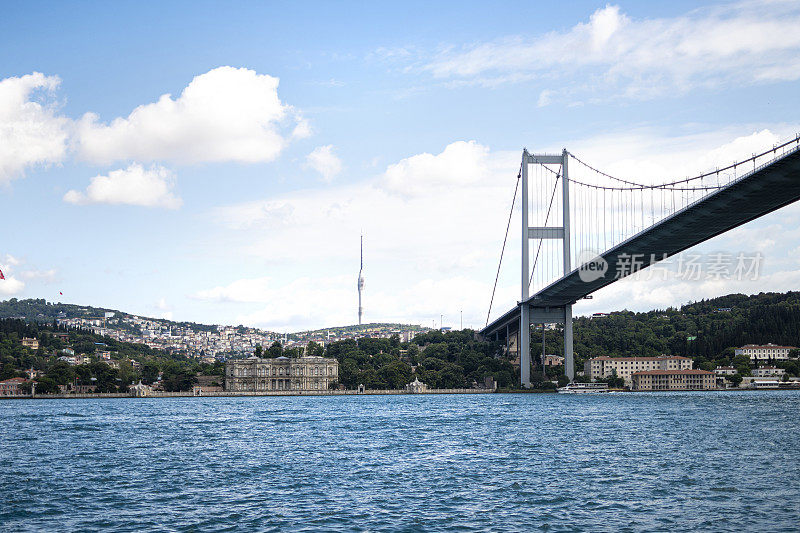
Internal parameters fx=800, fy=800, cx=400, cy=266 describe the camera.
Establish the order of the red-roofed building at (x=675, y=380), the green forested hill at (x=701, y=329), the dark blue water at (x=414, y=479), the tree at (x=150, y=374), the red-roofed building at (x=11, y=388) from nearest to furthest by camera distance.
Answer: the dark blue water at (x=414, y=479) < the red-roofed building at (x=11, y=388) < the red-roofed building at (x=675, y=380) < the tree at (x=150, y=374) < the green forested hill at (x=701, y=329)

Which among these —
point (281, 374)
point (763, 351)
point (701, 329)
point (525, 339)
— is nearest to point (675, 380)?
point (763, 351)

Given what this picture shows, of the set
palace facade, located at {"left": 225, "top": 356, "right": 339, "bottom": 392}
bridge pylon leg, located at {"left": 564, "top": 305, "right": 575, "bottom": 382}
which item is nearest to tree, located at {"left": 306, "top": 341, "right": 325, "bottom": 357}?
palace facade, located at {"left": 225, "top": 356, "right": 339, "bottom": 392}

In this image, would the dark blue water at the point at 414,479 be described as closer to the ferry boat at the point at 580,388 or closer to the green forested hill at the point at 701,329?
the ferry boat at the point at 580,388

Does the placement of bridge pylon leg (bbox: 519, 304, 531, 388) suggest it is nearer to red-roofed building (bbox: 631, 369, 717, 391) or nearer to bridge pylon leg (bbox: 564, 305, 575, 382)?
bridge pylon leg (bbox: 564, 305, 575, 382)

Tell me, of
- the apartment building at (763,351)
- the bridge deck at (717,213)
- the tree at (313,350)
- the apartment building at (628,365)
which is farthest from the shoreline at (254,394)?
the bridge deck at (717,213)

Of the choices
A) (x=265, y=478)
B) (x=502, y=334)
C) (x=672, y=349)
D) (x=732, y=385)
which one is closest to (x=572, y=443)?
(x=265, y=478)
